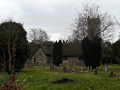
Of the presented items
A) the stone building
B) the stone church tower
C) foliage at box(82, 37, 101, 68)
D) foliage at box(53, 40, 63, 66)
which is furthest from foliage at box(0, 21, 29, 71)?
the stone building

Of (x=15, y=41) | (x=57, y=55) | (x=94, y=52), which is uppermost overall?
(x=15, y=41)

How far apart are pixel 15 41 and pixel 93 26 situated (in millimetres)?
18049

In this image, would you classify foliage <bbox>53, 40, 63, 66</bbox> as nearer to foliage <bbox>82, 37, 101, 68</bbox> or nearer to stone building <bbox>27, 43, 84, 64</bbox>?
stone building <bbox>27, 43, 84, 64</bbox>

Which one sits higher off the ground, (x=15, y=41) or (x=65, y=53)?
(x=15, y=41)

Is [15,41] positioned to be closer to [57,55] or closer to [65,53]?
[57,55]

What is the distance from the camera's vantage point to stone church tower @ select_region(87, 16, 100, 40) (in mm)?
30500

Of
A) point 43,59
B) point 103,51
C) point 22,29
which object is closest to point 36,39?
point 43,59

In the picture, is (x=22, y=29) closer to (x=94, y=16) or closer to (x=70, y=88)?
(x=70, y=88)

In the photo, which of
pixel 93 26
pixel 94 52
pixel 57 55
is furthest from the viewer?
pixel 57 55

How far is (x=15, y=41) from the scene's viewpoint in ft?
56.7

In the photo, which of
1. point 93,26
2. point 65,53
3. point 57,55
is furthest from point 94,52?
point 65,53

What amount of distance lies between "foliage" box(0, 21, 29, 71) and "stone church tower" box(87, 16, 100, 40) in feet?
50.7

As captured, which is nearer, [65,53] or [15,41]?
[15,41]

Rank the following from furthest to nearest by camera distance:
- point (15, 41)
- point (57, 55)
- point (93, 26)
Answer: point (57, 55)
point (93, 26)
point (15, 41)
